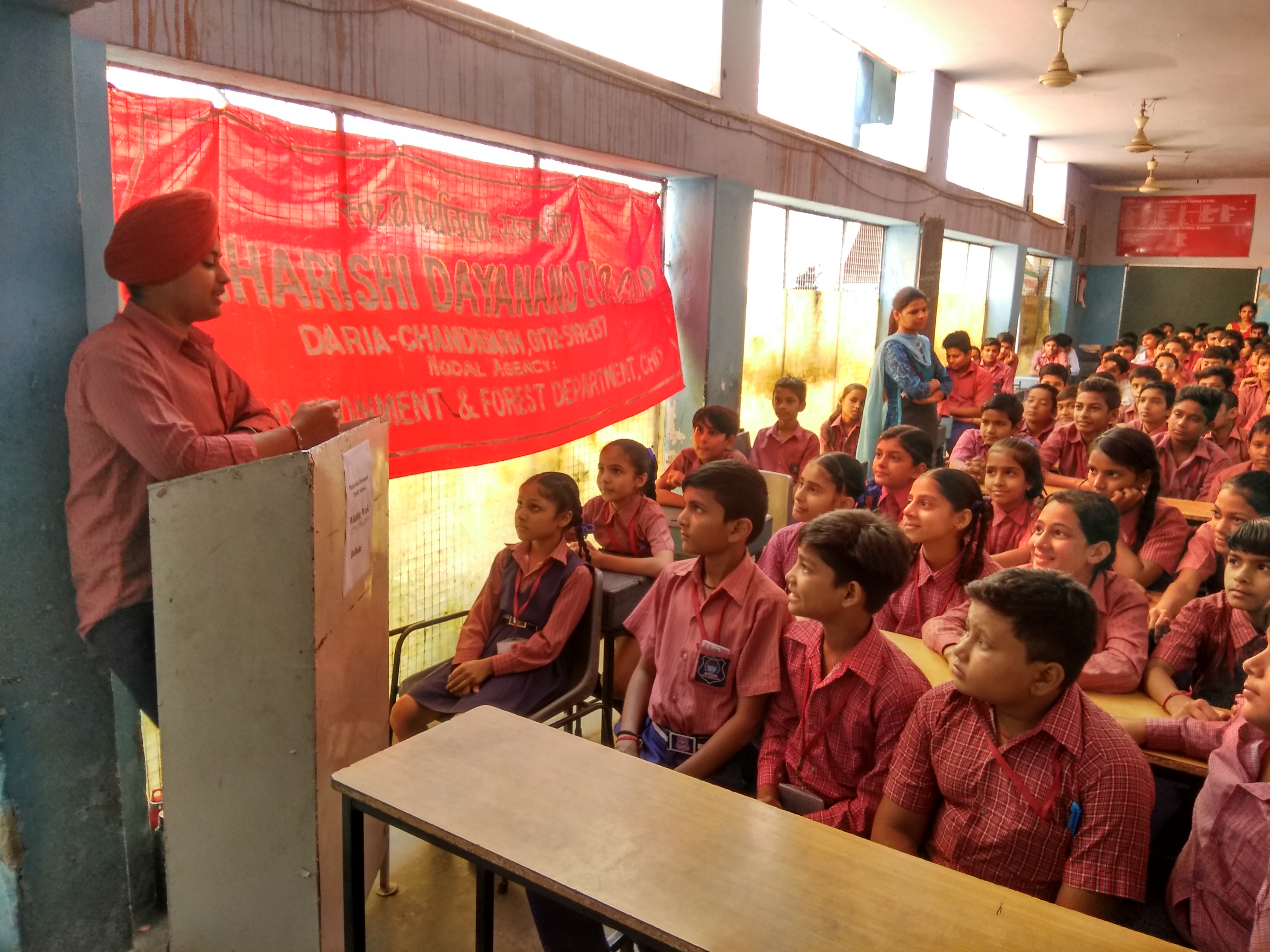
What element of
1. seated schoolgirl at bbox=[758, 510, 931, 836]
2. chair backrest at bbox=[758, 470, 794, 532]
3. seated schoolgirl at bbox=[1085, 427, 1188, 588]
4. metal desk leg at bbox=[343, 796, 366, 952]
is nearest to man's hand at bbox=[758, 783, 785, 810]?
seated schoolgirl at bbox=[758, 510, 931, 836]

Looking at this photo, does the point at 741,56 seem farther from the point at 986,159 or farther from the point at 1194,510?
the point at 986,159

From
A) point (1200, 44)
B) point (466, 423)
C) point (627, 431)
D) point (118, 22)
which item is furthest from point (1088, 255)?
point (118, 22)

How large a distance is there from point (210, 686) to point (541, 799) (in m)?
0.79

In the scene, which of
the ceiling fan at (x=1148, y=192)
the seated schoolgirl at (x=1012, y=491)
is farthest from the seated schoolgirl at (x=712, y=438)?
the ceiling fan at (x=1148, y=192)

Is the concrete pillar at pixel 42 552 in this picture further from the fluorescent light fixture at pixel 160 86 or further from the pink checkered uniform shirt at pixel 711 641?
the pink checkered uniform shirt at pixel 711 641

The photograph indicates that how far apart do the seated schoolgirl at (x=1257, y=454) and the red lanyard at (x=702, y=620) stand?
2908 millimetres

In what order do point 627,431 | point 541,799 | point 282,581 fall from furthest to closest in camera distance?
point 627,431, point 282,581, point 541,799

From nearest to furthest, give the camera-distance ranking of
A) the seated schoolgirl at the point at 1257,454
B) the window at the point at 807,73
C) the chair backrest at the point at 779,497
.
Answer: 1. the seated schoolgirl at the point at 1257,454
2. the chair backrest at the point at 779,497
3. the window at the point at 807,73

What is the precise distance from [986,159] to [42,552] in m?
12.0

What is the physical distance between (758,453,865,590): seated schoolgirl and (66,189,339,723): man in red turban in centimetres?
161

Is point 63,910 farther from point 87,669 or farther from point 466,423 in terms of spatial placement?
point 466,423

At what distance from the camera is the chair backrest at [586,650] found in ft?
9.21

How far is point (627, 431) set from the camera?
16.8 feet

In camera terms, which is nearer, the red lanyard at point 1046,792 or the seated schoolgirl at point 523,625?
the red lanyard at point 1046,792
